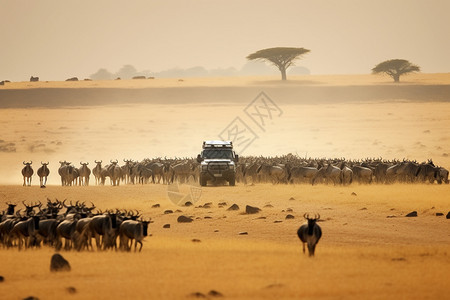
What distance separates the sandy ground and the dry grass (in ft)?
0.17

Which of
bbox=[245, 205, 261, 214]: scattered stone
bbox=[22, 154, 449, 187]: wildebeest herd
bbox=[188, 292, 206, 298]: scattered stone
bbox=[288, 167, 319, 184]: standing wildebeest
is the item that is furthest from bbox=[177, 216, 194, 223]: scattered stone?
bbox=[288, 167, 319, 184]: standing wildebeest

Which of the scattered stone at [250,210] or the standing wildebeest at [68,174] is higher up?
the standing wildebeest at [68,174]

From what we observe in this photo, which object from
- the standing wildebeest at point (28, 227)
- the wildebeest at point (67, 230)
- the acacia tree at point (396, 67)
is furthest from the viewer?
the acacia tree at point (396, 67)

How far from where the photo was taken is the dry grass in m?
15.9

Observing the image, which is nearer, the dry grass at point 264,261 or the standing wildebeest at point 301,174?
the dry grass at point 264,261

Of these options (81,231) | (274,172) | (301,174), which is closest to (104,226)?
(81,231)

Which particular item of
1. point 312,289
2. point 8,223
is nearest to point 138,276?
point 312,289

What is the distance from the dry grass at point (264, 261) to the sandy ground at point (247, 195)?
2.0 inches

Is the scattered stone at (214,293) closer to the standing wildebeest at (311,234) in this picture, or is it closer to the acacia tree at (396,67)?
the standing wildebeest at (311,234)

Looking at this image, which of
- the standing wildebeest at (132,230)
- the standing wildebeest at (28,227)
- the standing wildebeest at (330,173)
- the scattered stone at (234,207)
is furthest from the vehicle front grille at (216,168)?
the standing wildebeest at (132,230)

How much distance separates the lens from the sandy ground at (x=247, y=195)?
16.8 m

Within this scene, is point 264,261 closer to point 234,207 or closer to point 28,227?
point 28,227

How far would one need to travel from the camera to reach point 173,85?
117188mm

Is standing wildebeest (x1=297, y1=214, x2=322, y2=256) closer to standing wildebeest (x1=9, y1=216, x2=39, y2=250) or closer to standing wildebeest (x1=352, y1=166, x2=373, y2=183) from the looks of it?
standing wildebeest (x1=9, y1=216, x2=39, y2=250)
